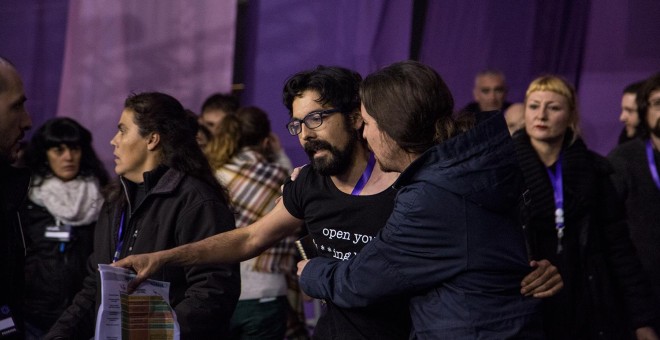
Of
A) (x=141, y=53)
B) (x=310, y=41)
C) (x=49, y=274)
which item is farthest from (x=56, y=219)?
(x=310, y=41)

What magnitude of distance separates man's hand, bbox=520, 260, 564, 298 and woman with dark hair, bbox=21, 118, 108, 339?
3.60 m

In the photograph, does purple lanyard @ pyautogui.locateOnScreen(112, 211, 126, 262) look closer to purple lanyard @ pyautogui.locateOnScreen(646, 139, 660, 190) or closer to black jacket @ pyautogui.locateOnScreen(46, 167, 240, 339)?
black jacket @ pyautogui.locateOnScreen(46, 167, 240, 339)

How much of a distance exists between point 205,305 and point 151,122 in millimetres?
990

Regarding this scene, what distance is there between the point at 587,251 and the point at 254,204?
209cm

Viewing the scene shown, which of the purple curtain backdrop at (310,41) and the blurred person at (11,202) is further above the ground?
the purple curtain backdrop at (310,41)

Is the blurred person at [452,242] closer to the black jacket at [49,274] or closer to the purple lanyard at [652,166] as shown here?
the purple lanyard at [652,166]

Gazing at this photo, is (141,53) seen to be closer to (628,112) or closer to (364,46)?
(364,46)

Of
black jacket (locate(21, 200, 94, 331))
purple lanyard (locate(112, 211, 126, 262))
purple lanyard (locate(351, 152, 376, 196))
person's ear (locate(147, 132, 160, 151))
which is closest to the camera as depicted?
purple lanyard (locate(351, 152, 376, 196))

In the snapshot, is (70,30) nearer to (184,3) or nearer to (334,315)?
(184,3)

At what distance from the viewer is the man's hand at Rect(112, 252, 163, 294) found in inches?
141

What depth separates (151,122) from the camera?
4785 millimetres

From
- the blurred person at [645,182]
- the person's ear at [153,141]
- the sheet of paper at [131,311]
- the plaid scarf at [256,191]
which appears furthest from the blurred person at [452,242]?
the blurred person at [645,182]

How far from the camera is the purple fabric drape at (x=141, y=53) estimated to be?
8.34m

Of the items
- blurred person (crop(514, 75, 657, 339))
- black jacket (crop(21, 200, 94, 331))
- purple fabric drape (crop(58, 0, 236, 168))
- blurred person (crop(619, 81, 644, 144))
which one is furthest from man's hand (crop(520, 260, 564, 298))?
purple fabric drape (crop(58, 0, 236, 168))
